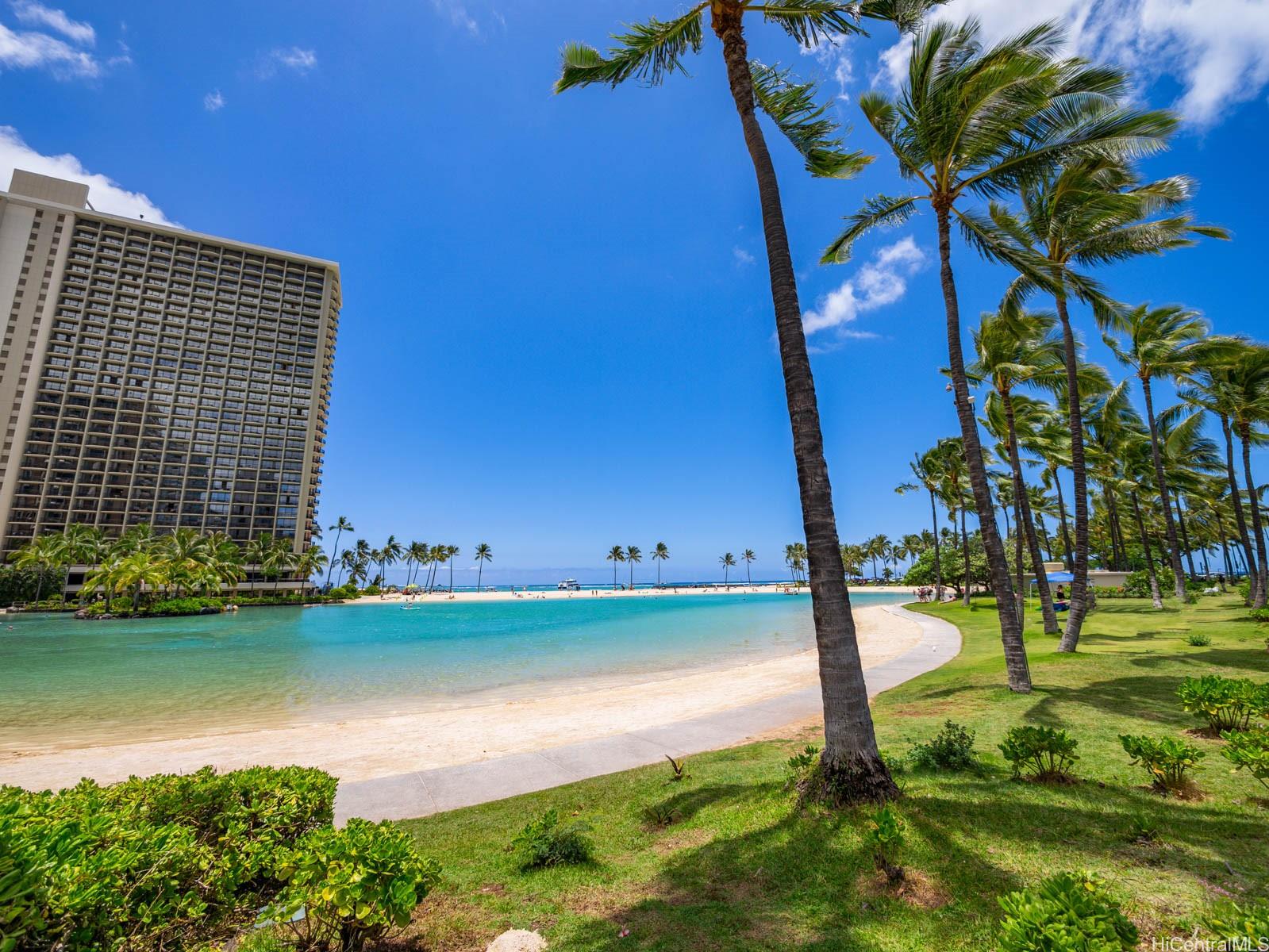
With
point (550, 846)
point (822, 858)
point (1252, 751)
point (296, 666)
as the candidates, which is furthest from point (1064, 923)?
point (296, 666)

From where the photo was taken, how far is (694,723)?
11172mm

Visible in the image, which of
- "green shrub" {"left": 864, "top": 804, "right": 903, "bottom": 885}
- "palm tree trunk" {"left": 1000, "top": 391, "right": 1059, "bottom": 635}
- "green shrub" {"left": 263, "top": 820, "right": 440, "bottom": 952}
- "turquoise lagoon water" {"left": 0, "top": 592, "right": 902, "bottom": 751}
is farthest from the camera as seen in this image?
"palm tree trunk" {"left": 1000, "top": 391, "right": 1059, "bottom": 635}

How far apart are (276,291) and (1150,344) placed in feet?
415

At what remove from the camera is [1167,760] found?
5160 millimetres

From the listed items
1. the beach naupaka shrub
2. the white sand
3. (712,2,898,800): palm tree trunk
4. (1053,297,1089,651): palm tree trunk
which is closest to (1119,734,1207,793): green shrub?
(712,2,898,800): palm tree trunk

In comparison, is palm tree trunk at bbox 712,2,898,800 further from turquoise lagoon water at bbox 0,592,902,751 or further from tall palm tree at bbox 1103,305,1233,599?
tall palm tree at bbox 1103,305,1233,599

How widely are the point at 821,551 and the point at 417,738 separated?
10.4m

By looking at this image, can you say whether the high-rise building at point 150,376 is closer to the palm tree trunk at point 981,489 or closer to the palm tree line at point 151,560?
the palm tree line at point 151,560

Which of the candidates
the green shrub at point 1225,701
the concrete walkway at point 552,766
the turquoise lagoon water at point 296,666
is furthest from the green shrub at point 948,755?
the turquoise lagoon water at point 296,666

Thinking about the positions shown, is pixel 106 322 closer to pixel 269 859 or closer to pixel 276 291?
pixel 276 291

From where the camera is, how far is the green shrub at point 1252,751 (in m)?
4.64

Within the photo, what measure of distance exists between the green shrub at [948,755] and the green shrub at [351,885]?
5883 mm

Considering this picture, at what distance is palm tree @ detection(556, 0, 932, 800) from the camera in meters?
5.37

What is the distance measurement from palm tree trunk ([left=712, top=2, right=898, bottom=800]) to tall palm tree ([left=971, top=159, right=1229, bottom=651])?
8581 mm
